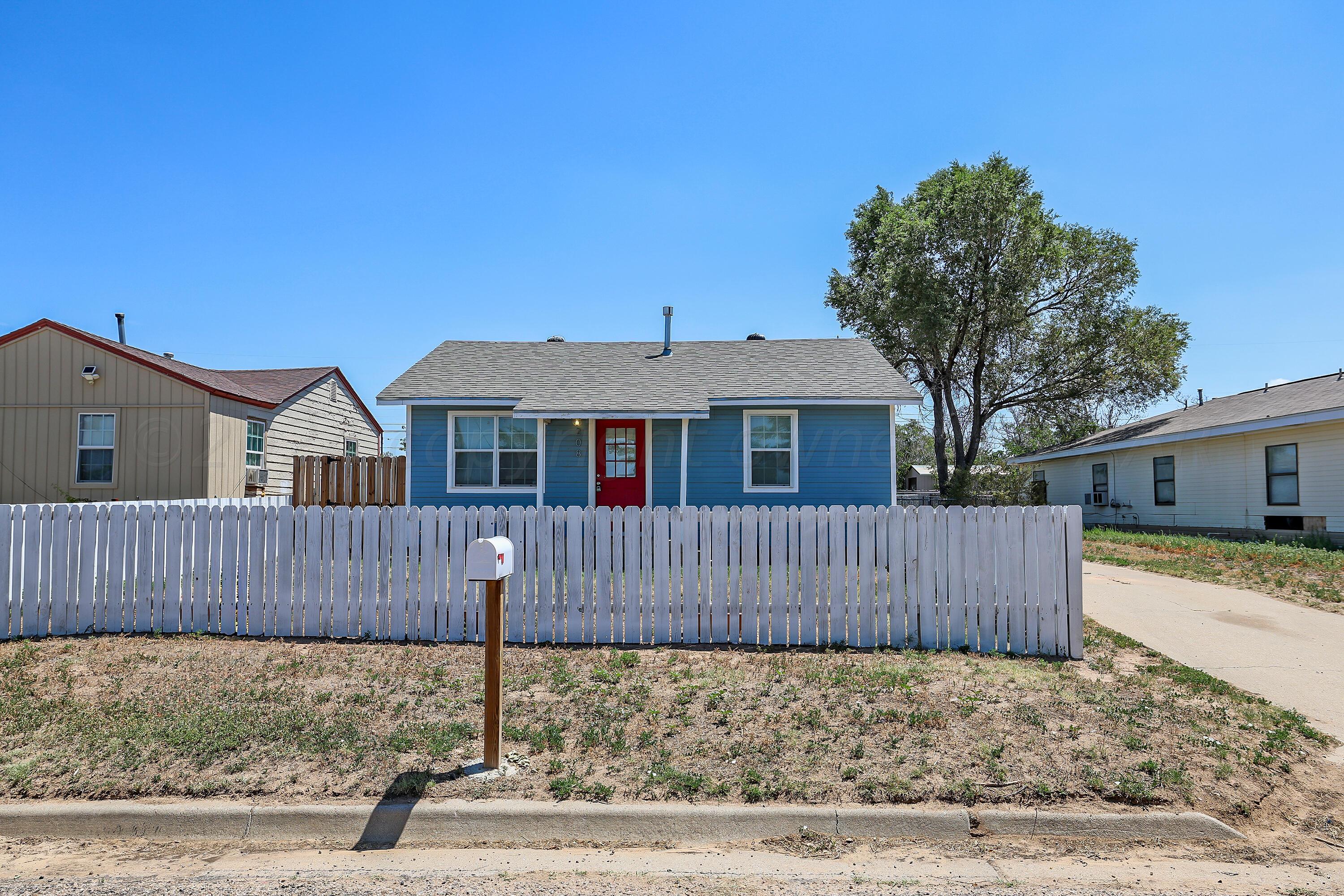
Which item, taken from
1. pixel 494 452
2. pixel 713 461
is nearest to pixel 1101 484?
pixel 713 461

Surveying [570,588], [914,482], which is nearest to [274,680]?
[570,588]

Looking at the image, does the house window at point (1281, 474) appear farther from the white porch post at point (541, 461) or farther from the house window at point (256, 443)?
the house window at point (256, 443)

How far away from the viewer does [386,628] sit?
23.8ft

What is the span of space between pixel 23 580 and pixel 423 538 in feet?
13.6

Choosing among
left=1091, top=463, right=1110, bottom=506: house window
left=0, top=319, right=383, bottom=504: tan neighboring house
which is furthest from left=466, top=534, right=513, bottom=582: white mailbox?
left=1091, top=463, right=1110, bottom=506: house window

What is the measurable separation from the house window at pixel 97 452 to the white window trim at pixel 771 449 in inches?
542

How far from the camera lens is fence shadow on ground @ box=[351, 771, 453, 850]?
12.6 ft

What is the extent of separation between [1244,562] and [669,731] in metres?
13.7

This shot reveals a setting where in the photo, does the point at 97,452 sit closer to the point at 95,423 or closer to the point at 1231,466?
the point at 95,423

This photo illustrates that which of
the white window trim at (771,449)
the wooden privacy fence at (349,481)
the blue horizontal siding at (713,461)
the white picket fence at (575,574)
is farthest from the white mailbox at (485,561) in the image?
the wooden privacy fence at (349,481)

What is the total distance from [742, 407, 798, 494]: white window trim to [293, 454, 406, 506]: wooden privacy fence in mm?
7288

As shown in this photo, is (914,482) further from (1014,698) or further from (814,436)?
(1014,698)

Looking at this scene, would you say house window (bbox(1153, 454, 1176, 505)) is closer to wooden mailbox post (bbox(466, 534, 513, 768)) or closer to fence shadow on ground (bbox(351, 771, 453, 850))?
wooden mailbox post (bbox(466, 534, 513, 768))

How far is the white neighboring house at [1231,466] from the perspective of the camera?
1678cm
